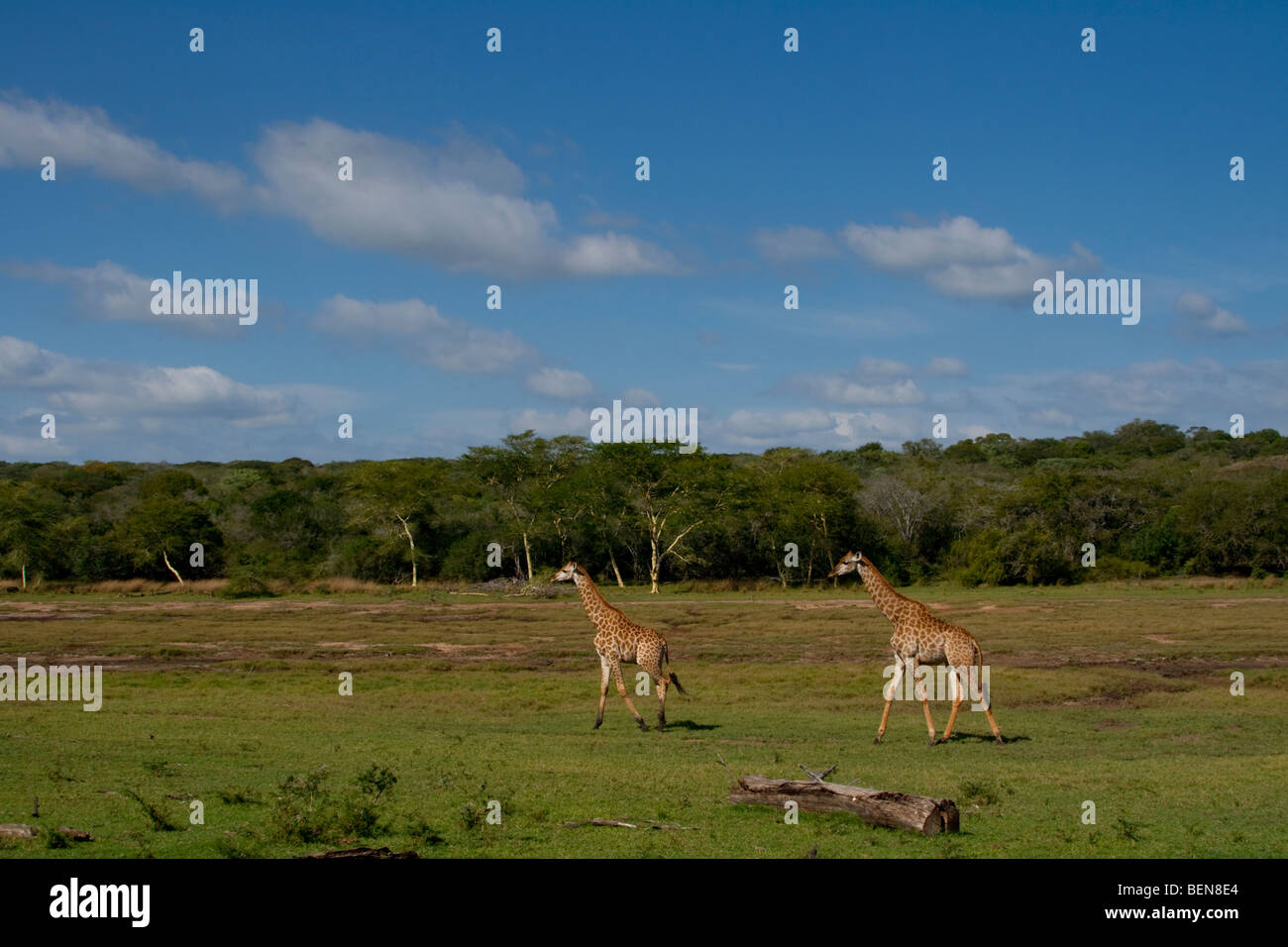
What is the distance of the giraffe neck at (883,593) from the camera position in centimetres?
1728

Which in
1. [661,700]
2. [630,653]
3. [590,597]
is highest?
[590,597]

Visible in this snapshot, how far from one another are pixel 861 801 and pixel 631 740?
23.5 ft

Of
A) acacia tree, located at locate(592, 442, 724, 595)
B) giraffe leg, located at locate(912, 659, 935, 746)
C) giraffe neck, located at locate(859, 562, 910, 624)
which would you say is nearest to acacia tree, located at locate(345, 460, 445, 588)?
acacia tree, located at locate(592, 442, 724, 595)

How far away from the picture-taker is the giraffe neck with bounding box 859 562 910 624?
17.3 metres

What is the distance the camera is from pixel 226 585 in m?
56.2

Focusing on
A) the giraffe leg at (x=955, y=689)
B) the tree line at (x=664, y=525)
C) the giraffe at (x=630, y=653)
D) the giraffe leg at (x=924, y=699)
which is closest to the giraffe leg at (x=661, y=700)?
the giraffe at (x=630, y=653)

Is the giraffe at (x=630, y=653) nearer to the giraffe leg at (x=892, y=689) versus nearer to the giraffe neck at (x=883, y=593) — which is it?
the giraffe leg at (x=892, y=689)

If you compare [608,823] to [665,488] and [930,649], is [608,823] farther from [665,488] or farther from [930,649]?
[665,488]

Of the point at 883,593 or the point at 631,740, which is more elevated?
the point at 883,593

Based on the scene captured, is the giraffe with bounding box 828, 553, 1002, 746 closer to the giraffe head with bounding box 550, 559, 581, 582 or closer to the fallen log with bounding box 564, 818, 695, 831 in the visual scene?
the giraffe head with bounding box 550, 559, 581, 582

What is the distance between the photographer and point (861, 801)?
10.2 metres

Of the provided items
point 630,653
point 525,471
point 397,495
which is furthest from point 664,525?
point 630,653

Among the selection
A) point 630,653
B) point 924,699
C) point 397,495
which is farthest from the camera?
point 397,495

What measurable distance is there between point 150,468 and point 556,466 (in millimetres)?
77891
